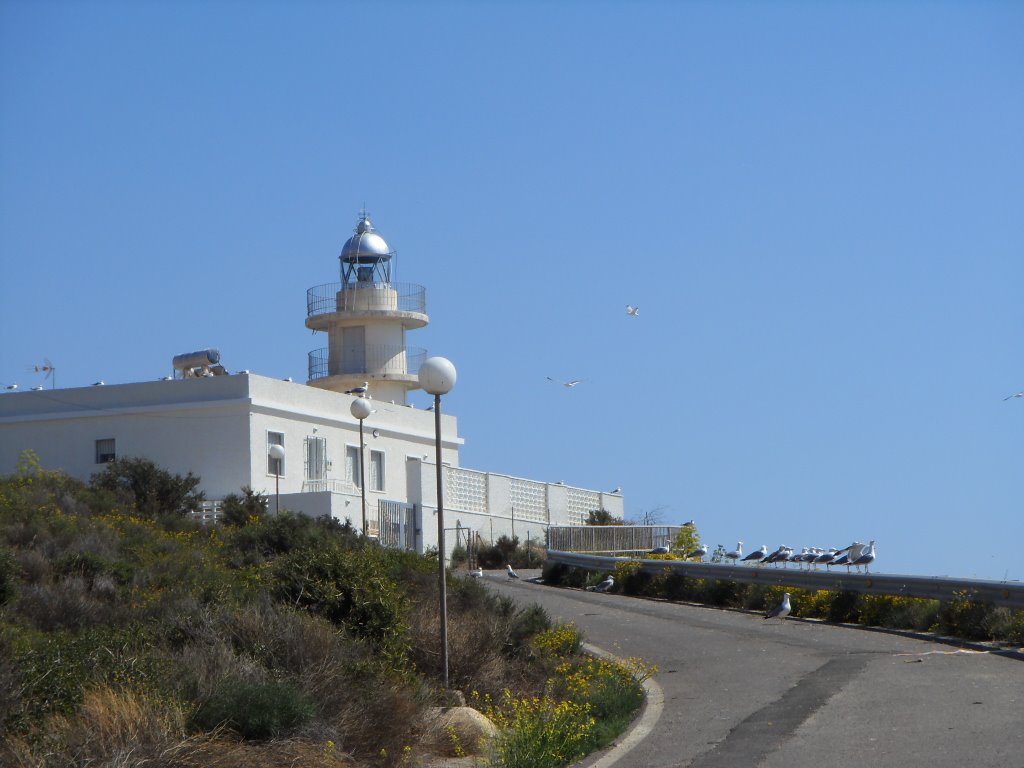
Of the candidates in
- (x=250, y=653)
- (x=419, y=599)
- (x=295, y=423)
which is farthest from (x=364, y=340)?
(x=250, y=653)

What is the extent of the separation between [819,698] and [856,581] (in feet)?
25.7

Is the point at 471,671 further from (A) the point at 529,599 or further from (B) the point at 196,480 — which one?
(B) the point at 196,480

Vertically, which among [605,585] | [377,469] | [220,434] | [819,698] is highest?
[220,434]

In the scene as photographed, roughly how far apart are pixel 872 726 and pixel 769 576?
11.4m

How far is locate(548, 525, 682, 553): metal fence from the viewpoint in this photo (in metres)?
40.1

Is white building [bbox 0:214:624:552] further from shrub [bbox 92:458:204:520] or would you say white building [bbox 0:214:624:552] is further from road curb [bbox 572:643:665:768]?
road curb [bbox 572:643:665:768]

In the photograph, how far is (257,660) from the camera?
11148 mm

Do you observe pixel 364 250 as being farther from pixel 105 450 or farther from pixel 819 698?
pixel 819 698

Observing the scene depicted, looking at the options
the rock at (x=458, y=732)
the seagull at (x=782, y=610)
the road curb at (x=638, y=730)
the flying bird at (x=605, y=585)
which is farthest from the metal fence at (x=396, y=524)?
the rock at (x=458, y=732)


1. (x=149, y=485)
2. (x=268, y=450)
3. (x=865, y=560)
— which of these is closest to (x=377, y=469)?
(x=268, y=450)

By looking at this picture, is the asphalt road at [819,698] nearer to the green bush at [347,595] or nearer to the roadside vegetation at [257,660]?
the roadside vegetation at [257,660]

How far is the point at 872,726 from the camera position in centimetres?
1067

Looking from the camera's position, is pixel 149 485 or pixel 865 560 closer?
pixel 865 560

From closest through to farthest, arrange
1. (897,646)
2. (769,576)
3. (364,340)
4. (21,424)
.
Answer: (897,646), (769,576), (21,424), (364,340)
